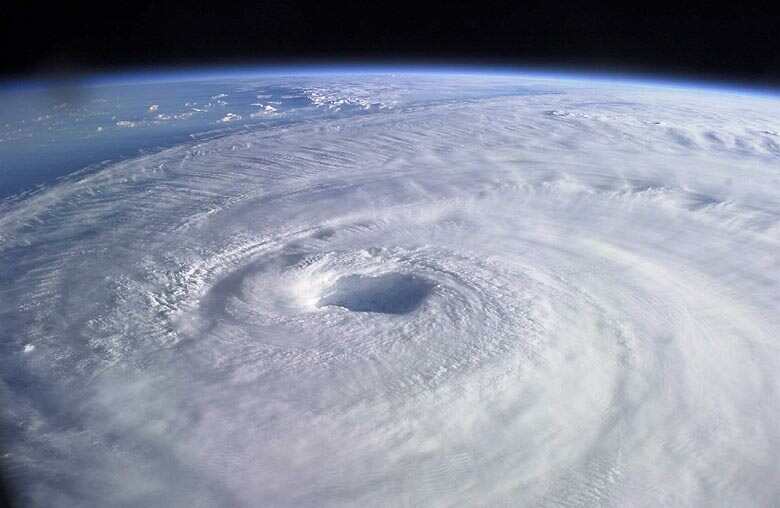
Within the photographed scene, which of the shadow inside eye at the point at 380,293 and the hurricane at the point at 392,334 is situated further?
the shadow inside eye at the point at 380,293

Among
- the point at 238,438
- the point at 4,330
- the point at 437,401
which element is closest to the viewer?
the point at 238,438

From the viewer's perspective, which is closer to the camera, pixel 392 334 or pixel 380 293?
pixel 392 334

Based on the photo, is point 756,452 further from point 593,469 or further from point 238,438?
point 238,438

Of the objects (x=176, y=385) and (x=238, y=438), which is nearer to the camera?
(x=238, y=438)

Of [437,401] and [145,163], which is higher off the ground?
[145,163]

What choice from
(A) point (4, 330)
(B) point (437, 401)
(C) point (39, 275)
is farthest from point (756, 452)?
(C) point (39, 275)

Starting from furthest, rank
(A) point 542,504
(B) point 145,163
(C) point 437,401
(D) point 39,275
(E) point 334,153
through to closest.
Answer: (E) point 334,153 → (B) point 145,163 → (D) point 39,275 → (C) point 437,401 → (A) point 542,504

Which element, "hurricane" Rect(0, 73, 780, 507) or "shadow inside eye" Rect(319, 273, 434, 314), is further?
"shadow inside eye" Rect(319, 273, 434, 314)
